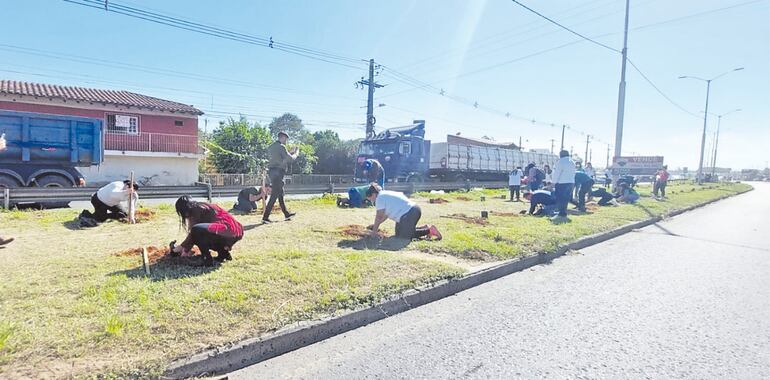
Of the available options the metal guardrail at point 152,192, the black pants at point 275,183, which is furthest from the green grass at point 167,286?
the metal guardrail at point 152,192

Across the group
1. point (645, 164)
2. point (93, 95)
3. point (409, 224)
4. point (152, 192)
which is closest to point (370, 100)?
point (93, 95)

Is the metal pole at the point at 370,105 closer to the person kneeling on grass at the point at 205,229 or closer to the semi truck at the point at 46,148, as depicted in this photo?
the semi truck at the point at 46,148

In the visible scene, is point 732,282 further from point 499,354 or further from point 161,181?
point 161,181

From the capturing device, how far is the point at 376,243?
6.52m

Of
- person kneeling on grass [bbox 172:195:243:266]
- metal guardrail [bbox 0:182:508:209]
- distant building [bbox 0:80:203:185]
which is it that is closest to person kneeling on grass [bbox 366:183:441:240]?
person kneeling on grass [bbox 172:195:243:266]

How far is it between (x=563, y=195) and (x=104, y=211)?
10.7 metres

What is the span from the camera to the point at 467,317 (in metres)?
4.05

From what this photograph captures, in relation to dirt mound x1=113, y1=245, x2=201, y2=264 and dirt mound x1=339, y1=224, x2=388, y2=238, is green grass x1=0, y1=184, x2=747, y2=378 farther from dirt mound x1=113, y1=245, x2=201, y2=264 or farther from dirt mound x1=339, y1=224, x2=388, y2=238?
dirt mound x1=339, y1=224, x2=388, y2=238

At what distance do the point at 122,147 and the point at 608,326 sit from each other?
84.1ft

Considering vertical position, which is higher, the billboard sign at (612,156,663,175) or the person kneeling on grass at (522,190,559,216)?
the billboard sign at (612,156,663,175)

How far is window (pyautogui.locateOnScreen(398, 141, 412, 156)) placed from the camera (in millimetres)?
20042

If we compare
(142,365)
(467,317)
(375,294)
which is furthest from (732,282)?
(142,365)

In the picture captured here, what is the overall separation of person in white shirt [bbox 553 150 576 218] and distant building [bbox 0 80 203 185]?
72.2 ft

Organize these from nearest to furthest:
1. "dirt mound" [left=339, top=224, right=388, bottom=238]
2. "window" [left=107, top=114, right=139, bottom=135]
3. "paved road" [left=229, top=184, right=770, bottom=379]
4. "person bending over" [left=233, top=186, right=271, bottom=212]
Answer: "paved road" [left=229, top=184, right=770, bottom=379], "dirt mound" [left=339, top=224, right=388, bottom=238], "person bending over" [left=233, top=186, right=271, bottom=212], "window" [left=107, top=114, right=139, bottom=135]
